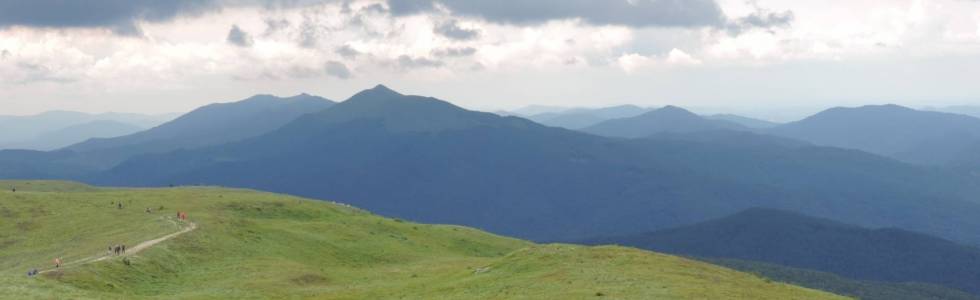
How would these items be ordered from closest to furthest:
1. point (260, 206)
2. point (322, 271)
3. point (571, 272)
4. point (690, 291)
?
point (690, 291) → point (571, 272) → point (322, 271) → point (260, 206)

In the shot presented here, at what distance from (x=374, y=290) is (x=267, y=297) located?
1036cm

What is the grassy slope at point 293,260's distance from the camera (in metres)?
60.7

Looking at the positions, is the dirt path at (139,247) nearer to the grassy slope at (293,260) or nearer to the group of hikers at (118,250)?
the group of hikers at (118,250)

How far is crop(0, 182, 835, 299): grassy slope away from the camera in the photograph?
199 ft

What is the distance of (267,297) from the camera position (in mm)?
69688

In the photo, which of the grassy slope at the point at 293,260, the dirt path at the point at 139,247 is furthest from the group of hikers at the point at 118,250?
the grassy slope at the point at 293,260

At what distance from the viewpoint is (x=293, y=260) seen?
98125mm

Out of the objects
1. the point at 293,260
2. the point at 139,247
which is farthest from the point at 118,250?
the point at 293,260

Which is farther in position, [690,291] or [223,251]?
[223,251]

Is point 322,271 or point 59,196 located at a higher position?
point 59,196

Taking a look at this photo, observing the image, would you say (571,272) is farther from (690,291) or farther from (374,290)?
(374,290)

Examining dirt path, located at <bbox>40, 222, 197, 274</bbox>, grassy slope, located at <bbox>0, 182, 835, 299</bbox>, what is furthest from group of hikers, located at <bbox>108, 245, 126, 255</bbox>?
grassy slope, located at <bbox>0, 182, 835, 299</bbox>

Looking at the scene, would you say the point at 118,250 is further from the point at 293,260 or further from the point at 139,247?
the point at 293,260

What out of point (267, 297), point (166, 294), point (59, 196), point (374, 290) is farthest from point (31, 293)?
point (59, 196)
